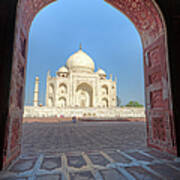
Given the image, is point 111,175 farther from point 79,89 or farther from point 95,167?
point 79,89

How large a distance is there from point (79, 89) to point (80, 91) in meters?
0.46

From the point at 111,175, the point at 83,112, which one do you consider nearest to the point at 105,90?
the point at 83,112

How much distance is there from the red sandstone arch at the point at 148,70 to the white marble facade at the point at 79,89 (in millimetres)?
20933

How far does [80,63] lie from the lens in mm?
30219

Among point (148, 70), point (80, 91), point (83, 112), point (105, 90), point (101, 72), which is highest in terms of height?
point (101, 72)

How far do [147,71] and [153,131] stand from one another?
1.44 m

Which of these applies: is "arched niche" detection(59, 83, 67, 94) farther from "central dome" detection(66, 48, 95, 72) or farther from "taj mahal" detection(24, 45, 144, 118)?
"central dome" detection(66, 48, 95, 72)

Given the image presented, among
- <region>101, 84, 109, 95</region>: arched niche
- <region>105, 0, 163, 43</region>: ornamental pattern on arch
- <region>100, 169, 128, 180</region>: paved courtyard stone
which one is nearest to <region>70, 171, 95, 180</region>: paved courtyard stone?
<region>100, 169, 128, 180</region>: paved courtyard stone

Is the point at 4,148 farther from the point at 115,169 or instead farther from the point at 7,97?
the point at 115,169

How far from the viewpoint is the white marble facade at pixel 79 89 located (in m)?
25.7

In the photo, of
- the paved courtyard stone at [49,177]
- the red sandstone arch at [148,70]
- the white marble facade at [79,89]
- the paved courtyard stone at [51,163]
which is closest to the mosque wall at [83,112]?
the white marble facade at [79,89]

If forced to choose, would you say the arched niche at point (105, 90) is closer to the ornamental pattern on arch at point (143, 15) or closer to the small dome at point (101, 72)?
the small dome at point (101, 72)

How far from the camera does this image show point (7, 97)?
201 cm

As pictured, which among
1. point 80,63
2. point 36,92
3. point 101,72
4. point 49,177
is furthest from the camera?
point 101,72
